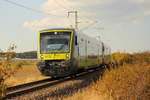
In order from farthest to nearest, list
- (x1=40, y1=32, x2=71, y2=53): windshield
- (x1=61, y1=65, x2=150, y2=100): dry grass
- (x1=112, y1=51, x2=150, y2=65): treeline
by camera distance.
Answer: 1. (x1=112, y1=51, x2=150, y2=65): treeline
2. (x1=40, y1=32, x2=71, y2=53): windshield
3. (x1=61, y1=65, x2=150, y2=100): dry grass

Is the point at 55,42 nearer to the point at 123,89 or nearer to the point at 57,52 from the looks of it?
the point at 57,52

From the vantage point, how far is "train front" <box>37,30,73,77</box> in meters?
17.2

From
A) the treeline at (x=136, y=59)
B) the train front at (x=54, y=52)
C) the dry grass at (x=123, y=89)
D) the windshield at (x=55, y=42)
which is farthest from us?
the treeline at (x=136, y=59)

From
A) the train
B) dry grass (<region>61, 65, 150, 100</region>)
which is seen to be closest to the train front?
the train

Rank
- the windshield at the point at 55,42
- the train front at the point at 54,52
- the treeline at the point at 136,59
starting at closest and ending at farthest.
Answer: the train front at the point at 54,52 < the windshield at the point at 55,42 < the treeline at the point at 136,59

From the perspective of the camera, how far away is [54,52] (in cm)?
1756

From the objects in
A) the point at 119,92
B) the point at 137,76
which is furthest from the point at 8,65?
the point at 137,76

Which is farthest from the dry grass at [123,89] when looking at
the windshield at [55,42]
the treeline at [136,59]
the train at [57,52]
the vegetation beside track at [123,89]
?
the windshield at [55,42]

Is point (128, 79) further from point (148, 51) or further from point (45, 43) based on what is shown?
point (148, 51)

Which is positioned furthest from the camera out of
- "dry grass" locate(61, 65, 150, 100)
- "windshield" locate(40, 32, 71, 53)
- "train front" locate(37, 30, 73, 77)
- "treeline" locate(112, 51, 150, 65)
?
"treeline" locate(112, 51, 150, 65)

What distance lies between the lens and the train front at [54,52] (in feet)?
56.4

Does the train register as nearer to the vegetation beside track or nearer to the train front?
the train front

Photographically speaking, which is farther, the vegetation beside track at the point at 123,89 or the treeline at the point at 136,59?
the treeline at the point at 136,59

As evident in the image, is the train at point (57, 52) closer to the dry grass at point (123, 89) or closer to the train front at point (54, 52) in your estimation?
the train front at point (54, 52)
